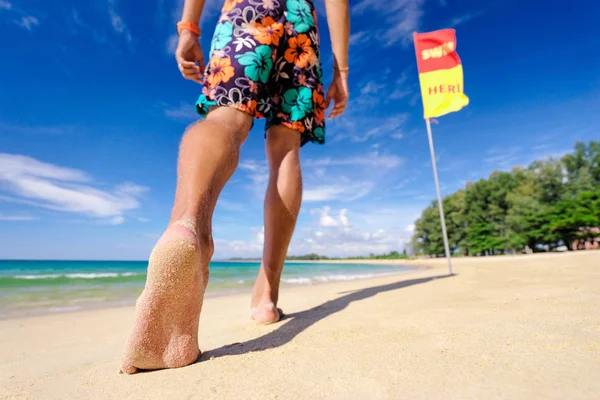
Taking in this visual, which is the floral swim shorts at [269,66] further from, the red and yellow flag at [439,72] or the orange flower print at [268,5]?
the red and yellow flag at [439,72]

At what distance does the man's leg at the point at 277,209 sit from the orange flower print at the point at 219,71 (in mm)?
326

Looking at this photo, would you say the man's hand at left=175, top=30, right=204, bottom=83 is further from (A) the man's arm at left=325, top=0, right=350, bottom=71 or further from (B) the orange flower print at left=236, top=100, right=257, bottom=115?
(A) the man's arm at left=325, top=0, right=350, bottom=71

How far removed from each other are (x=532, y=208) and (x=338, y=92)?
88.7 feet

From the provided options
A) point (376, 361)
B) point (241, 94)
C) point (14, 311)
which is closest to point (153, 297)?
point (376, 361)

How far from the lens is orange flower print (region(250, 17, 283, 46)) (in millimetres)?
1127

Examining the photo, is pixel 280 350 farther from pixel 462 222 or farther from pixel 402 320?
pixel 462 222

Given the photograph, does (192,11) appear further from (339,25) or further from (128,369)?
(128,369)

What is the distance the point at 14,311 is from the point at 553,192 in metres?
29.3

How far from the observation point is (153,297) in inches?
27.7

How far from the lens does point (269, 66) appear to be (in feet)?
3.71

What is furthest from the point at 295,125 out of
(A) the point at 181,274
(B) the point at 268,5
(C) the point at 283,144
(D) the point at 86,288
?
(D) the point at 86,288

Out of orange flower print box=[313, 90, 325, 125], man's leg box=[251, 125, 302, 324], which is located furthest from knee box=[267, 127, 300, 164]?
orange flower print box=[313, 90, 325, 125]

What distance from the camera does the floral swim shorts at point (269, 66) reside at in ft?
3.42

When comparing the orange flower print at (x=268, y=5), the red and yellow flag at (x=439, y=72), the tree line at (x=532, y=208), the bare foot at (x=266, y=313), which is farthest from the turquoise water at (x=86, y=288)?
the tree line at (x=532, y=208)
